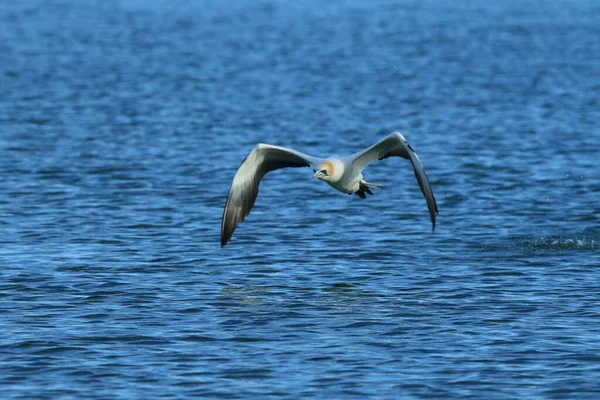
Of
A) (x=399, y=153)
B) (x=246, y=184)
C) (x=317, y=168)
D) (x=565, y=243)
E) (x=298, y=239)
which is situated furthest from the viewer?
(x=298, y=239)

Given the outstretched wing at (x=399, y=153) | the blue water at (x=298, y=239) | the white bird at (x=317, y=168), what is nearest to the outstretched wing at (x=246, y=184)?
the white bird at (x=317, y=168)

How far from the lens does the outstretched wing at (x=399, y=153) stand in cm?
1564

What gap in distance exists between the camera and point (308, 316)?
49.3 feet

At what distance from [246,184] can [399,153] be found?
7.04 feet

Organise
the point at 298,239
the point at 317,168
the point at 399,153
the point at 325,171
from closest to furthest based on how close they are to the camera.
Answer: the point at 325,171 < the point at 317,168 < the point at 399,153 < the point at 298,239

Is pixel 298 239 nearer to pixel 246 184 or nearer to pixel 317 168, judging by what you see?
pixel 246 184

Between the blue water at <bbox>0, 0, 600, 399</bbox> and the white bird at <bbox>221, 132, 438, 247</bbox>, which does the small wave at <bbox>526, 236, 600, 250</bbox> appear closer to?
the blue water at <bbox>0, 0, 600, 399</bbox>

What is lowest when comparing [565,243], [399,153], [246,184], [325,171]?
[565,243]

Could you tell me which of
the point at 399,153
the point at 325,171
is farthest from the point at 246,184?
the point at 399,153

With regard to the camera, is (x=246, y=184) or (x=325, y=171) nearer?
(x=325, y=171)

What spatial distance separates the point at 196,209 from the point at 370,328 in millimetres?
8118

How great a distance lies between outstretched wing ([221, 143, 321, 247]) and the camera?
17312 mm

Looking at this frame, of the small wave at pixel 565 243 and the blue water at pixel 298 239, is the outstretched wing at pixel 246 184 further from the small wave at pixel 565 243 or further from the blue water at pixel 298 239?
the small wave at pixel 565 243

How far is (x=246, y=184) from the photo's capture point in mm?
17438
